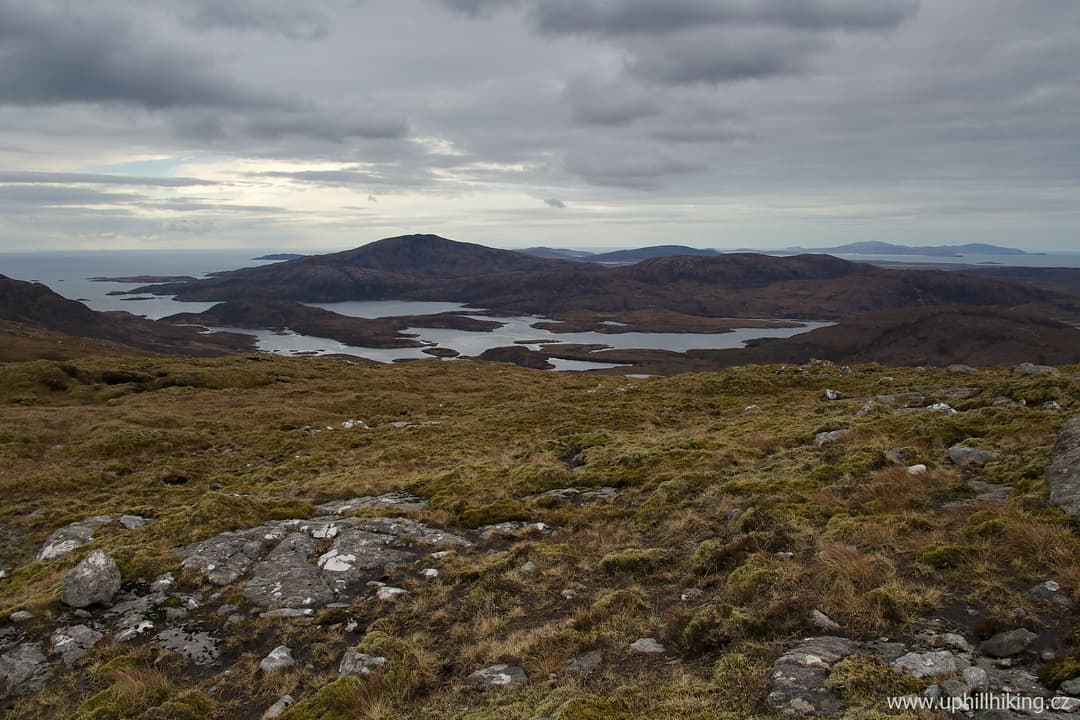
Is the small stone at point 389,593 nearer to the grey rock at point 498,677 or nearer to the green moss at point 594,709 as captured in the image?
the grey rock at point 498,677

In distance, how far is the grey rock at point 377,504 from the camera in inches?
753

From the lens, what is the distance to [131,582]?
533 inches

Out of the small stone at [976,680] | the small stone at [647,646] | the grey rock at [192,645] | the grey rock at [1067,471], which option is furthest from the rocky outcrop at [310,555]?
the grey rock at [1067,471]

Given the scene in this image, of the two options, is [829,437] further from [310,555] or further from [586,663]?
[310,555]

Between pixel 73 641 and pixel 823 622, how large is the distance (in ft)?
46.3

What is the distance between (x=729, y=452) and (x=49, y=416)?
1847 inches

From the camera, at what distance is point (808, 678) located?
7.38 m

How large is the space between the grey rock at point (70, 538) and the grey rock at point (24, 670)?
641cm

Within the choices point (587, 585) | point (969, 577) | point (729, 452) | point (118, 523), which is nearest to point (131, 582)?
point (118, 523)

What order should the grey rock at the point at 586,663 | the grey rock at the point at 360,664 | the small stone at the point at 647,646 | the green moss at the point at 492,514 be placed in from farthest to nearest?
1. the green moss at the point at 492,514
2. the grey rock at the point at 360,664
3. the small stone at the point at 647,646
4. the grey rock at the point at 586,663

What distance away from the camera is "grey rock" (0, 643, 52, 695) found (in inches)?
411

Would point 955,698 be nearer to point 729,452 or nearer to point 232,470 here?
point 729,452

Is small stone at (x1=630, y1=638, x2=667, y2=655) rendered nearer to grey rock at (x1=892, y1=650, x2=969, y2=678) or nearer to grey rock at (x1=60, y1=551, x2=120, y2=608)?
grey rock at (x1=892, y1=650, x2=969, y2=678)

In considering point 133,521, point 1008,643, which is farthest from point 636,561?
point 133,521
